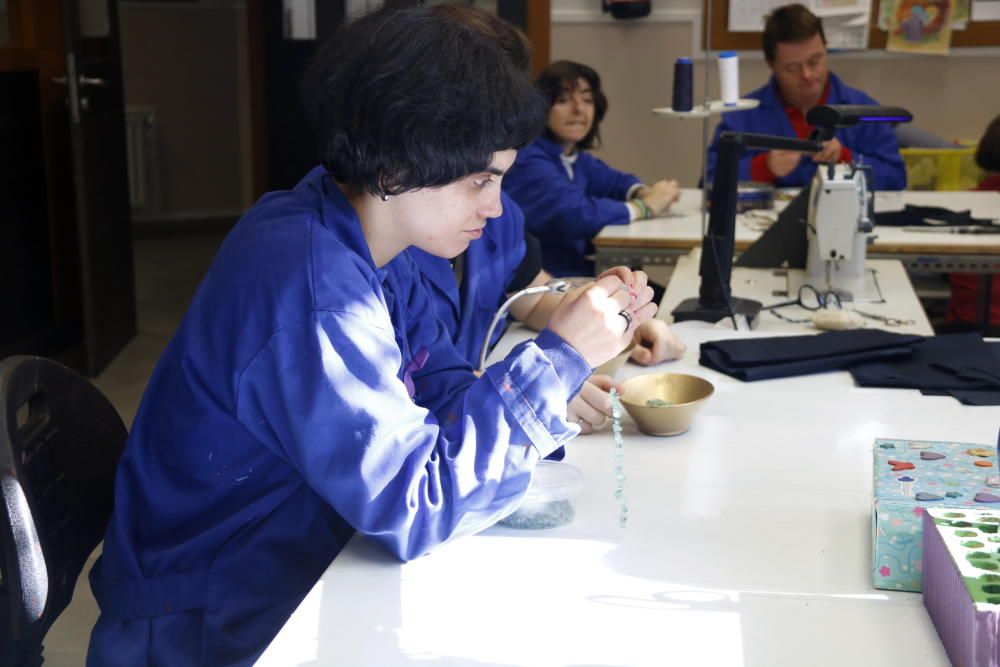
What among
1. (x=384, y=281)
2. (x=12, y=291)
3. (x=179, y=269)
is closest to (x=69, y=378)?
(x=384, y=281)

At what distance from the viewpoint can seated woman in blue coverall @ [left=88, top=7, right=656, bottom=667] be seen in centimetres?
121

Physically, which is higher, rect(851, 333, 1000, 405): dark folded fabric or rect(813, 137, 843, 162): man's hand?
rect(813, 137, 843, 162): man's hand

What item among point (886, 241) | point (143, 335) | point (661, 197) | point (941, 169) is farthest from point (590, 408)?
point (143, 335)

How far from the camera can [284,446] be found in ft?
4.09

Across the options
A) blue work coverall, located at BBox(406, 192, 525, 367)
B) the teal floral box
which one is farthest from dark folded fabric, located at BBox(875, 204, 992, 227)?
the teal floral box

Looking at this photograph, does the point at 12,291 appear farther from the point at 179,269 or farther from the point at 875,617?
the point at 875,617

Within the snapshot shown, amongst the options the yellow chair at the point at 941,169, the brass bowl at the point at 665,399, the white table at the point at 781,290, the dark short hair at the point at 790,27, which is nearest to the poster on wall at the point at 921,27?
the yellow chair at the point at 941,169

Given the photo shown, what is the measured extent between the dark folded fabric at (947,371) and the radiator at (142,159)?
510 cm

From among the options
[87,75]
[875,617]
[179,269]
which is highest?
[87,75]

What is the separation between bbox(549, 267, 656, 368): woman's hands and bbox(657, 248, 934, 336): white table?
972mm

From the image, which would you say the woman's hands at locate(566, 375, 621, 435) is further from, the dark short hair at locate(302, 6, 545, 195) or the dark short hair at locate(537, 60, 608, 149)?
the dark short hair at locate(537, 60, 608, 149)

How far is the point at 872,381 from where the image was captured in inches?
75.0

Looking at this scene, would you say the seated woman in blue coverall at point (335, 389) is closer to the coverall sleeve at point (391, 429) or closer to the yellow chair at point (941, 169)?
the coverall sleeve at point (391, 429)

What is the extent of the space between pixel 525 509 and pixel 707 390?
18.5 inches
